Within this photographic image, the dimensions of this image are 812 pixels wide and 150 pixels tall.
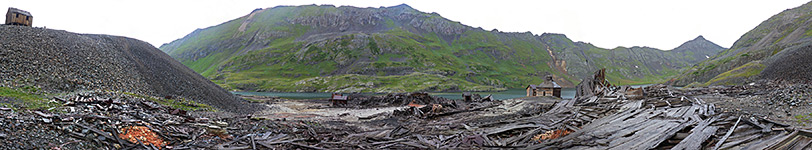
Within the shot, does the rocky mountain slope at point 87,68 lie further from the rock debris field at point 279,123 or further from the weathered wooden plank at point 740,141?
the weathered wooden plank at point 740,141

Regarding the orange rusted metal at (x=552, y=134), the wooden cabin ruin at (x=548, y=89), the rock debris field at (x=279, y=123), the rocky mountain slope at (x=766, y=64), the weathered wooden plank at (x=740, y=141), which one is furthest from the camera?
the wooden cabin ruin at (x=548, y=89)

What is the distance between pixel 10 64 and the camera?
86.9 ft

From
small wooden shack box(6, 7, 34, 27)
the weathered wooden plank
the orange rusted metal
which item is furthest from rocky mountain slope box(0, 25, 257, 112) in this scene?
the weathered wooden plank

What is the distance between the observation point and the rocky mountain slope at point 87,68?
2642 cm

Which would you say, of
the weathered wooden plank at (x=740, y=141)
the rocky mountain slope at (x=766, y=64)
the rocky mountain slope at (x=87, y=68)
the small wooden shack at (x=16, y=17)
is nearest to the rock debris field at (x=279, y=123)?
the weathered wooden plank at (x=740, y=141)

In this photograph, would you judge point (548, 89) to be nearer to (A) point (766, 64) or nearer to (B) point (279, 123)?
(B) point (279, 123)

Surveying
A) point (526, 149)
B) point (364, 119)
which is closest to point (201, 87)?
point (364, 119)

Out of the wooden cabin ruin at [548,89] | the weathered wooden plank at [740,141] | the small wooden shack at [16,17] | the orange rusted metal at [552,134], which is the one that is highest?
the small wooden shack at [16,17]

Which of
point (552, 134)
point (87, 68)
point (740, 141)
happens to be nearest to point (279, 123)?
point (552, 134)

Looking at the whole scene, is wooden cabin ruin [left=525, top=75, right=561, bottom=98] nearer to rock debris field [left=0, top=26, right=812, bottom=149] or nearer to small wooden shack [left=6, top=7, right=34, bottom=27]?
rock debris field [left=0, top=26, right=812, bottom=149]

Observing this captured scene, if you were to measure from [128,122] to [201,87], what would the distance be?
30.0 metres

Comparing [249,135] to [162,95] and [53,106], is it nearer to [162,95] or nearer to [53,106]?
[53,106]

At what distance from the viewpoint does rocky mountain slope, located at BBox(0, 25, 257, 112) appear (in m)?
26.4

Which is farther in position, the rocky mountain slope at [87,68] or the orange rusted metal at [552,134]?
the rocky mountain slope at [87,68]
